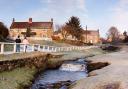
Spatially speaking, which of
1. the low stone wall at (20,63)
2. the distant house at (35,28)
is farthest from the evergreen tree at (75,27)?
the low stone wall at (20,63)

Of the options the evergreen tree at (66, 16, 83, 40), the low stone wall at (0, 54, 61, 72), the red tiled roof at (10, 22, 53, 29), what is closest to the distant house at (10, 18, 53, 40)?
the red tiled roof at (10, 22, 53, 29)

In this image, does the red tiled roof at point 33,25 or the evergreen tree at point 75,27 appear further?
the red tiled roof at point 33,25

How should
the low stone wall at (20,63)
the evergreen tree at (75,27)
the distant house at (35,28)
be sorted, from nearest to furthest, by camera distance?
1. the low stone wall at (20,63)
2. the evergreen tree at (75,27)
3. the distant house at (35,28)

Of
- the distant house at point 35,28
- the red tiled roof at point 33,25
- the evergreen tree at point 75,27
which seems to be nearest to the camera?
the evergreen tree at point 75,27

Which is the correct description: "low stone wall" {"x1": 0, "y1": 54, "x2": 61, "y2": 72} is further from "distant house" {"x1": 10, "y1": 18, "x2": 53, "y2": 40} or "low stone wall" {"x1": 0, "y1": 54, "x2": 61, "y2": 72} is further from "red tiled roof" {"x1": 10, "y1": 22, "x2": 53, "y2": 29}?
"red tiled roof" {"x1": 10, "y1": 22, "x2": 53, "y2": 29}

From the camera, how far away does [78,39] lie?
391ft

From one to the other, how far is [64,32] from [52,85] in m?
107

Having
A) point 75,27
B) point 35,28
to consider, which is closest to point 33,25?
point 35,28

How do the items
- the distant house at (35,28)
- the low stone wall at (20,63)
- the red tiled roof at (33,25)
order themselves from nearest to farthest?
1. the low stone wall at (20,63)
2. the distant house at (35,28)
3. the red tiled roof at (33,25)

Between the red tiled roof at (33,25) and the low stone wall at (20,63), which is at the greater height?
the red tiled roof at (33,25)

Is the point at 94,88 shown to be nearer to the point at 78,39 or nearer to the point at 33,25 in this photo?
the point at 78,39

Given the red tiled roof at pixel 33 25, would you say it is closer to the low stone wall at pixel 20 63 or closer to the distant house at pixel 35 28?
the distant house at pixel 35 28

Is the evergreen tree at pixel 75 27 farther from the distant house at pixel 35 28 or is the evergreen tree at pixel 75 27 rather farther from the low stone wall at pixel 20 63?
the low stone wall at pixel 20 63

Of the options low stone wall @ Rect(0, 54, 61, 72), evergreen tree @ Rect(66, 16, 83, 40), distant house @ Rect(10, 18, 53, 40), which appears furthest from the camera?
distant house @ Rect(10, 18, 53, 40)
